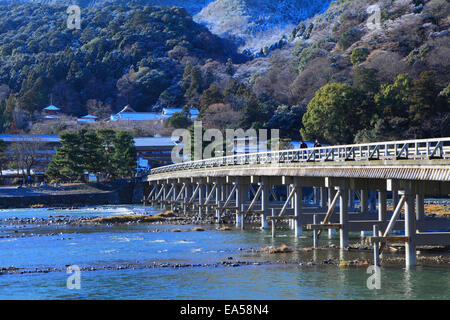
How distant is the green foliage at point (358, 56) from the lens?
87062 mm

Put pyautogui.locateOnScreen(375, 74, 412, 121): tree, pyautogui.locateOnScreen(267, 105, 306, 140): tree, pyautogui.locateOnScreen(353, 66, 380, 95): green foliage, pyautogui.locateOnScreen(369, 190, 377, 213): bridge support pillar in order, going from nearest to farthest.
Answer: pyautogui.locateOnScreen(369, 190, 377, 213): bridge support pillar → pyautogui.locateOnScreen(375, 74, 412, 121): tree → pyautogui.locateOnScreen(353, 66, 380, 95): green foliage → pyautogui.locateOnScreen(267, 105, 306, 140): tree

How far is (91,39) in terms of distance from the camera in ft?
526

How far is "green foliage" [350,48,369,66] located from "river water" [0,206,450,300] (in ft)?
193

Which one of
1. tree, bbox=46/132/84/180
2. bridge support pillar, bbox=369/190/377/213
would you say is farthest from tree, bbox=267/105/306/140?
bridge support pillar, bbox=369/190/377/213

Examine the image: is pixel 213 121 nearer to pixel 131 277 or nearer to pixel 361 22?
pixel 361 22

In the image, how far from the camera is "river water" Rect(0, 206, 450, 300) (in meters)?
18.1

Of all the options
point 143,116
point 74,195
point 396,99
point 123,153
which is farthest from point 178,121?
point 396,99

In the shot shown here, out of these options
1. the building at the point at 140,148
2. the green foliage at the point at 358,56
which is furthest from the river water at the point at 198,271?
the green foliage at the point at 358,56

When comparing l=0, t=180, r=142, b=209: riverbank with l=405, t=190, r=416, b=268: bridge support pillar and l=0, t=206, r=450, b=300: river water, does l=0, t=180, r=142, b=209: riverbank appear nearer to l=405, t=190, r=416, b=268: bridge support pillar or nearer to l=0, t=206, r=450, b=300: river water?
l=0, t=206, r=450, b=300: river water

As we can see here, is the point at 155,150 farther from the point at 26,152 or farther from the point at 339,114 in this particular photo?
the point at 339,114

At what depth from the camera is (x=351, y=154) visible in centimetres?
2498

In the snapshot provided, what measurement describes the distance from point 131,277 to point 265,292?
4732 mm

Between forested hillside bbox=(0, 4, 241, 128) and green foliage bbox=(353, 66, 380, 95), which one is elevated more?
forested hillside bbox=(0, 4, 241, 128)

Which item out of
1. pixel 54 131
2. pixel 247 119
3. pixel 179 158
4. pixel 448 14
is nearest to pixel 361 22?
pixel 448 14
